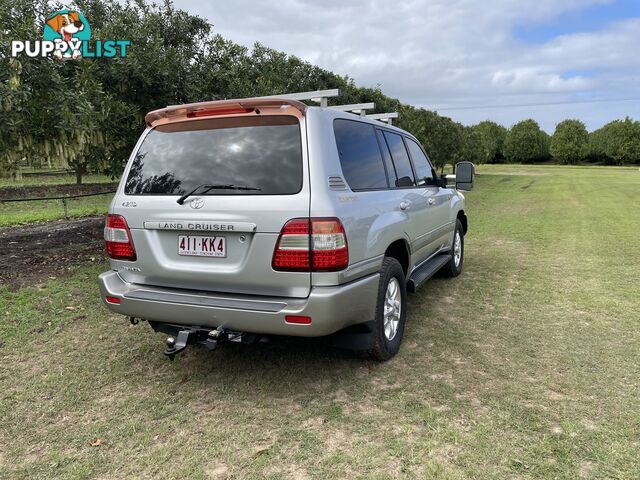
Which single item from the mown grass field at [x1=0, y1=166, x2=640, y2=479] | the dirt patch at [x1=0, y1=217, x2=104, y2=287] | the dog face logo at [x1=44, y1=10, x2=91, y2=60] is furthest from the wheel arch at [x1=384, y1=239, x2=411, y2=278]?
the dog face logo at [x1=44, y1=10, x2=91, y2=60]

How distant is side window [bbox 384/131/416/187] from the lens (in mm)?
4576

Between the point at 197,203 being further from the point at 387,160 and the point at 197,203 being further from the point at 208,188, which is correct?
the point at 387,160

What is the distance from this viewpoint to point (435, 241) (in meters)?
5.46

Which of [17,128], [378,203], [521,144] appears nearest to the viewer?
[378,203]

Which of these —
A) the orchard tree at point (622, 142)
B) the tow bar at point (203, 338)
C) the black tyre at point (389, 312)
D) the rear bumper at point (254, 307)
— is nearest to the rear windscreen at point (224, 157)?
the rear bumper at point (254, 307)

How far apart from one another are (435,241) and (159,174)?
3142 mm

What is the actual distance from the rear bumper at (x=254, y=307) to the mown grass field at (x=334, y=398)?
57cm

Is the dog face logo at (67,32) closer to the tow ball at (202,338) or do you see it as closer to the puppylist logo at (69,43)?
the puppylist logo at (69,43)

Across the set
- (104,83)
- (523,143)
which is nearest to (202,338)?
(104,83)

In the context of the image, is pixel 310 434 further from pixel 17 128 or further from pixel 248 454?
pixel 17 128

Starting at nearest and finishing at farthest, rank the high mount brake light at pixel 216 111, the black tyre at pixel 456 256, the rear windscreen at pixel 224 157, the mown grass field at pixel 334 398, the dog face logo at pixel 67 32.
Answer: the mown grass field at pixel 334 398 < the rear windscreen at pixel 224 157 < the high mount brake light at pixel 216 111 < the dog face logo at pixel 67 32 < the black tyre at pixel 456 256

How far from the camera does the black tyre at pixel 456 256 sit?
6.50m

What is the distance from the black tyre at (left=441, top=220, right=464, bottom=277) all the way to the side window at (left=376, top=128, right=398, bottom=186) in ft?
7.60

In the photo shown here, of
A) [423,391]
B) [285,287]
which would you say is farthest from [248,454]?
[423,391]
